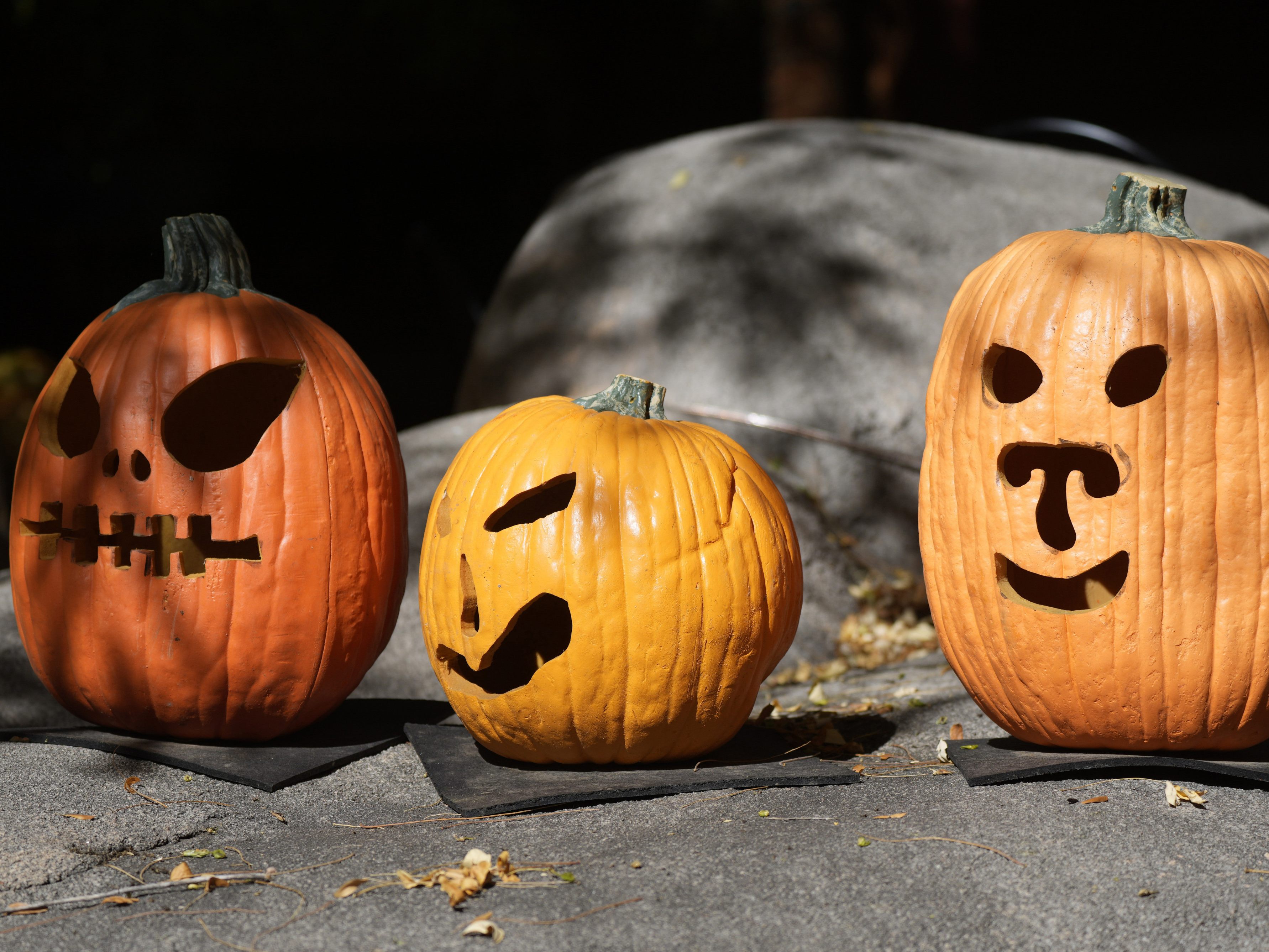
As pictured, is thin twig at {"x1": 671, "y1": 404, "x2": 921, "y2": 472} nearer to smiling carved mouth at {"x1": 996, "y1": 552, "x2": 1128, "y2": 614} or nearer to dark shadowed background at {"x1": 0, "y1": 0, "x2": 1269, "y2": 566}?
smiling carved mouth at {"x1": 996, "y1": 552, "x2": 1128, "y2": 614}

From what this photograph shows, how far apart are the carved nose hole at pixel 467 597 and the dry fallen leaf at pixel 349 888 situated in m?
0.78

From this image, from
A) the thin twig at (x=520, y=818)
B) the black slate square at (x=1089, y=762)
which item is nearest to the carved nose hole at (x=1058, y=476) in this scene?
the black slate square at (x=1089, y=762)

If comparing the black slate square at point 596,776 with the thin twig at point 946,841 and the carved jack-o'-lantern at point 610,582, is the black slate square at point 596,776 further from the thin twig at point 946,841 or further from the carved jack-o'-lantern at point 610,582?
the thin twig at point 946,841

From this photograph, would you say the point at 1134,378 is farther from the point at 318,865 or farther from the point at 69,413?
the point at 69,413

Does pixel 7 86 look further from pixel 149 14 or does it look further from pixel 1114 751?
pixel 1114 751

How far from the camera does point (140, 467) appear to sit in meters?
3.12

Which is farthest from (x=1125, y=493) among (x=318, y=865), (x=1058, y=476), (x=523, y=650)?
(x=318, y=865)

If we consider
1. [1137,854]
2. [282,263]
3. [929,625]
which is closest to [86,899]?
[1137,854]

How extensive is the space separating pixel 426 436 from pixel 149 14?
6.38 m

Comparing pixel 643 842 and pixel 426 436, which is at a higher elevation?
pixel 426 436

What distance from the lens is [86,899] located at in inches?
90.0

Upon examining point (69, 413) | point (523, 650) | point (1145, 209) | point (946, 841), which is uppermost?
point (1145, 209)

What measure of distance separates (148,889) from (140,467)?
1214 millimetres

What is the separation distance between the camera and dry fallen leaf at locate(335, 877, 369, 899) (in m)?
2.26
